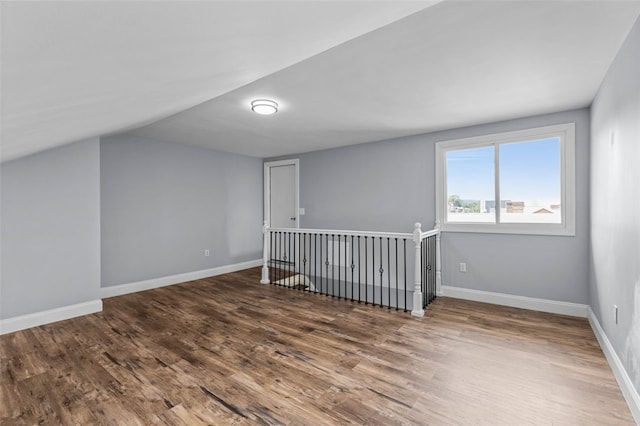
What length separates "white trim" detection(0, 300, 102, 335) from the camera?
3.01m

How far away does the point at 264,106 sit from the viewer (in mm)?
3094

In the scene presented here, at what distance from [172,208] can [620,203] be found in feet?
17.7

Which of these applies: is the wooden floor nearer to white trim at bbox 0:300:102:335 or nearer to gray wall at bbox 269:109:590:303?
white trim at bbox 0:300:102:335

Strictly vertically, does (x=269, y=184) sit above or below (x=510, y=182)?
above

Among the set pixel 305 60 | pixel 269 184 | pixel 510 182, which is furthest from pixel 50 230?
pixel 510 182

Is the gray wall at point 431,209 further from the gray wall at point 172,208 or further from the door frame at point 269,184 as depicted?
the gray wall at point 172,208

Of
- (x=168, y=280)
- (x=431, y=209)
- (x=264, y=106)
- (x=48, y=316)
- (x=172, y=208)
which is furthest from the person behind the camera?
(x=172, y=208)

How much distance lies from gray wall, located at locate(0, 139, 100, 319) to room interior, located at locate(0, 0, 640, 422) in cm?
2

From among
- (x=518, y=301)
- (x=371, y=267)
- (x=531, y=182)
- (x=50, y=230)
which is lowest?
(x=518, y=301)

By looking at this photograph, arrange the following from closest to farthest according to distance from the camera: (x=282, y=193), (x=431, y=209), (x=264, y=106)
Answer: (x=264, y=106) → (x=431, y=209) → (x=282, y=193)

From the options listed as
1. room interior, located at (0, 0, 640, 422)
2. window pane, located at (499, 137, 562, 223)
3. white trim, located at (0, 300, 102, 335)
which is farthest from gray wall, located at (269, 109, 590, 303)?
white trim, located at (0, 300, 102, 335)

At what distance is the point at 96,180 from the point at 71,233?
668 mm

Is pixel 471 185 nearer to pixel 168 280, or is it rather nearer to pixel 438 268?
pixel 438 268

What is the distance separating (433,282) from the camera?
422cm
